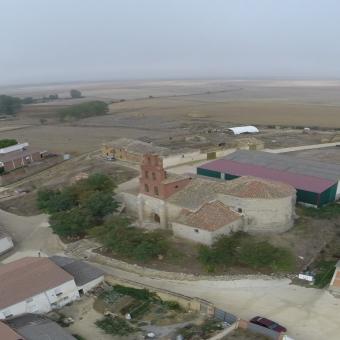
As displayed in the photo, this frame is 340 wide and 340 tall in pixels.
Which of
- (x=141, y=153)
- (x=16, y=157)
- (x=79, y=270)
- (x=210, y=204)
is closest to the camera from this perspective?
(x=79, y=270)

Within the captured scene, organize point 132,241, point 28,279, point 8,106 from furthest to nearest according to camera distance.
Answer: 1. point 8,106
2. point 132,241
3. point 28,279

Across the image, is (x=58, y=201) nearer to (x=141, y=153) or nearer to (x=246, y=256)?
(x=141, y=153)

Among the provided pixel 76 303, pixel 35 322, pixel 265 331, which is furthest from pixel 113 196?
pixel 265 331

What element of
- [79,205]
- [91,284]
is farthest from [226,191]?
[79,205]

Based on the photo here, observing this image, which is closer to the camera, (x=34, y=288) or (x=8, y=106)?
(x=34, y=288)

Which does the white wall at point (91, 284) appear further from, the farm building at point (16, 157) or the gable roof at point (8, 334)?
the farm building at point (16, 157)

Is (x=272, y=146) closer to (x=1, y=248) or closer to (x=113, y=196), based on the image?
(x=113, y=196)

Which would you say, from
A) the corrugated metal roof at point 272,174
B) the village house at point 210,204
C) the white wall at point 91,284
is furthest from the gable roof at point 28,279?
the corrugated metal roof at point 272,174

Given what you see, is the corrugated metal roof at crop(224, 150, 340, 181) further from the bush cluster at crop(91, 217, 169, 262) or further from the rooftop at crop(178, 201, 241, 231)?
the bush cluster at crop(91, 217, 169, 262)

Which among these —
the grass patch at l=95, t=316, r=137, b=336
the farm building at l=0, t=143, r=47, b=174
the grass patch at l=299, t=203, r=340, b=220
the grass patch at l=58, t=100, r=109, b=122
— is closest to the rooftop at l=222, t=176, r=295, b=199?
the grass patch at l=299, t=203, r=340, b=220
